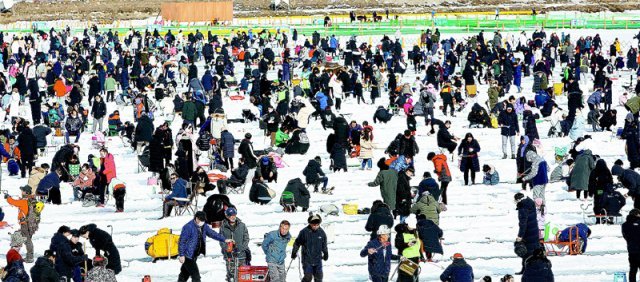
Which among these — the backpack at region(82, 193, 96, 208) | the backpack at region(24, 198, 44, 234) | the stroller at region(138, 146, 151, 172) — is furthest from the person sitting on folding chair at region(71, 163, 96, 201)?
the backpack at region(24, 198, 44, 234)

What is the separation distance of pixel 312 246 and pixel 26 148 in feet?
39.8

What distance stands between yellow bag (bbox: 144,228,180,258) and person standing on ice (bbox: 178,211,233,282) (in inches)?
105

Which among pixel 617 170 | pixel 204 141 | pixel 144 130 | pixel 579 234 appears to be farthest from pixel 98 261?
pixel 144 130

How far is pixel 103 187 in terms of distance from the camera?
23.5 metres

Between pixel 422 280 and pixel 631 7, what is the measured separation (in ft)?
247

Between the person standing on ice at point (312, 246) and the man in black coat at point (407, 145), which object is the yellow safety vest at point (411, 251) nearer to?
the person standing on ice at point (312, 246)

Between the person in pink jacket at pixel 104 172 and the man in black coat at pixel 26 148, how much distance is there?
3341mm

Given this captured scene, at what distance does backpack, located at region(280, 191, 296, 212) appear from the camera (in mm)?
22297

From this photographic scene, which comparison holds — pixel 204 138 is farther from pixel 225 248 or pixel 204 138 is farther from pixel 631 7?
pixel 631 7

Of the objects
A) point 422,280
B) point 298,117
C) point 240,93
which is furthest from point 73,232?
point 240,93

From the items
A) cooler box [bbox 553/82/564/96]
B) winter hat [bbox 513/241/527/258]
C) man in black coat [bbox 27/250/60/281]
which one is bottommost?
cooler box [bbox 553/82/564/96]

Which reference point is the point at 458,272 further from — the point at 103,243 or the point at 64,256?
the point at 64,256

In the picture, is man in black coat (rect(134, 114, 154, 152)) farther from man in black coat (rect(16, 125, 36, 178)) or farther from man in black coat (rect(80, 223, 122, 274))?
man in black coat (rect(80, 223, 122, 274))

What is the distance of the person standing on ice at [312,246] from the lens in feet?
52.6
